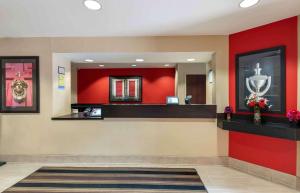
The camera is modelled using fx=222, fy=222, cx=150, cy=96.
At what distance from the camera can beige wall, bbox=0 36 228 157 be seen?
3904 millimetres

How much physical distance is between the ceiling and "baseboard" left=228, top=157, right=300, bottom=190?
7.09ft

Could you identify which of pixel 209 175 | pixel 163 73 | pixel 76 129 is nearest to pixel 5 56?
pixel 76 129

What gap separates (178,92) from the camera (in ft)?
21.6

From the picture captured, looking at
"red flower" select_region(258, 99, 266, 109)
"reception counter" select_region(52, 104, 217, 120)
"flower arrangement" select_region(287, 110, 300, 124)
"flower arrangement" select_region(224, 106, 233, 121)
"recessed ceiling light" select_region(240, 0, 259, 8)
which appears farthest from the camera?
"reception counter" select_region(52, 104, 217, 120)

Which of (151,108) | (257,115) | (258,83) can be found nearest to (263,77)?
(258,83)

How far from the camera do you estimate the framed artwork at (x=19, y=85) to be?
3977mm

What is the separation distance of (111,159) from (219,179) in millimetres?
1857

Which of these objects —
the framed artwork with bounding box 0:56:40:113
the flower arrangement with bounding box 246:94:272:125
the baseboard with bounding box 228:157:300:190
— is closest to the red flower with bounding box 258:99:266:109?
the flower arrangement with bounding box 246:94:272:125

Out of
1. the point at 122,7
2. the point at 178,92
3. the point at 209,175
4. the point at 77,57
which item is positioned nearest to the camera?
the point at 122,7

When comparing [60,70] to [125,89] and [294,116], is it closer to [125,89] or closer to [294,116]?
[125,89]

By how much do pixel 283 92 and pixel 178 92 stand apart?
3.65m

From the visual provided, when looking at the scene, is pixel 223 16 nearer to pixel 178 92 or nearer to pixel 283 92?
pixel 283 92

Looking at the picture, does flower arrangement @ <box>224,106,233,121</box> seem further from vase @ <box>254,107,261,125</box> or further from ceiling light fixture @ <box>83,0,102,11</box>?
ceiling light fixture @ <box>83,0,102,11</box>

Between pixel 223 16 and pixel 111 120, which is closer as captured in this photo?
pixel 223 16
